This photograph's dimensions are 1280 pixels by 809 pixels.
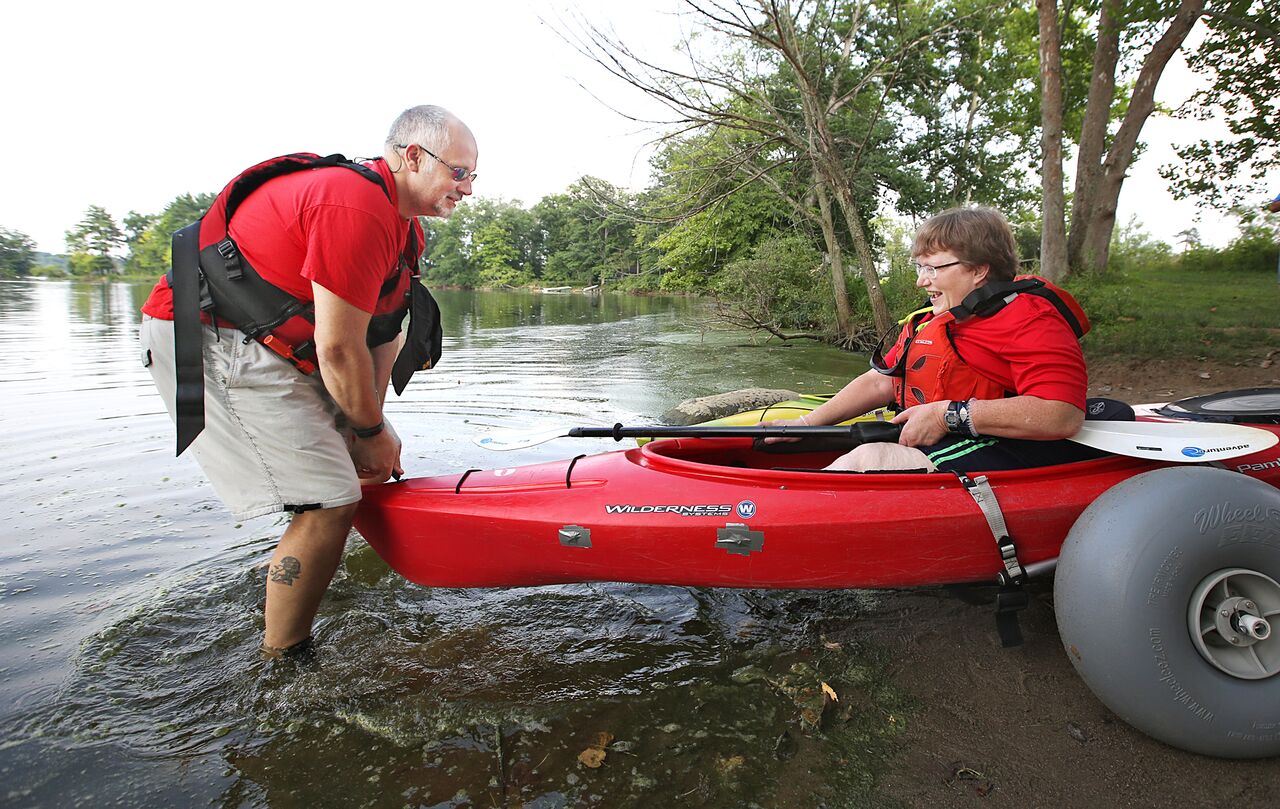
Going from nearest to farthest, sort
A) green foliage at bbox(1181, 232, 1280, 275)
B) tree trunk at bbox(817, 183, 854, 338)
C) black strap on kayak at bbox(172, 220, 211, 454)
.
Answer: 1. black strap on kayak at bbox(172, 220, 211, 454)
2. tree trunk at bbox(817, 183, 854, 338)
3. green foliage at bbox(1181, 232, 1280, 275)

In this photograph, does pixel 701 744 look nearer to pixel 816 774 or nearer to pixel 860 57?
pixel 816 774

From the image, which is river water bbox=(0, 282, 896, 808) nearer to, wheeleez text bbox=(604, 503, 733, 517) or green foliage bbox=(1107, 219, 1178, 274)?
wheeleez text bbox=(604, 503, 733, 517)

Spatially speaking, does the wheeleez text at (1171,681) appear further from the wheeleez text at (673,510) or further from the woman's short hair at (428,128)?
the woman's short hair at (428,128)

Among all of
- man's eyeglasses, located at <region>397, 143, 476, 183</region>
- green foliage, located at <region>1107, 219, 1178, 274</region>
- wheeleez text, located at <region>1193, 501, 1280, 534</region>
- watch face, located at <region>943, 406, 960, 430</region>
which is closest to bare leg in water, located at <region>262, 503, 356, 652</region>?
man's eyeglasses, located at <region>397, 143, 476, 183</region>

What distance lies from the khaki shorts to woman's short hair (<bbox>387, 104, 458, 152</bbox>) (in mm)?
879

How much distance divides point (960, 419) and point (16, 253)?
3370 inches

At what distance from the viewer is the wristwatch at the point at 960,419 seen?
2568 mm

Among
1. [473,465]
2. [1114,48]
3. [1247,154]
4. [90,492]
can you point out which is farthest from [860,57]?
[90,492]

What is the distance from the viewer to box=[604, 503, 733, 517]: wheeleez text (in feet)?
8.32

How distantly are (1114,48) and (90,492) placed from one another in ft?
42.3

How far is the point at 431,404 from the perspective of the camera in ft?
25.2

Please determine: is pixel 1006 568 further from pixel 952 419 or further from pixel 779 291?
pixel 779 291

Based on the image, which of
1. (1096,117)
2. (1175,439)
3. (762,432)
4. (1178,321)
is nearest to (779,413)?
(762,432)

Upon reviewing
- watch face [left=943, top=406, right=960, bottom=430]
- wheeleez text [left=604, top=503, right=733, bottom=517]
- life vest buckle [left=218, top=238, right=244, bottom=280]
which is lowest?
wheeleez text [left=604, top=503, right=733, bottom=517]
